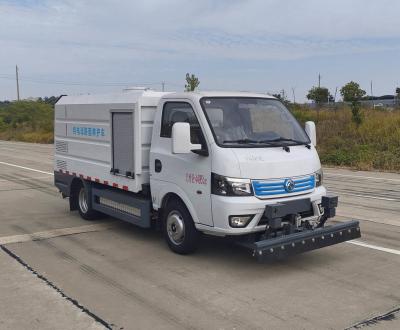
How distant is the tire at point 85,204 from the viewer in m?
8.89

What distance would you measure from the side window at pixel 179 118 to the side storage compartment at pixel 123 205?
3.60 ft

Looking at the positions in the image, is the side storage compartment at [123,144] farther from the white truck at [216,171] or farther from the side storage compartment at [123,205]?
the side storage compartment at [123,205]

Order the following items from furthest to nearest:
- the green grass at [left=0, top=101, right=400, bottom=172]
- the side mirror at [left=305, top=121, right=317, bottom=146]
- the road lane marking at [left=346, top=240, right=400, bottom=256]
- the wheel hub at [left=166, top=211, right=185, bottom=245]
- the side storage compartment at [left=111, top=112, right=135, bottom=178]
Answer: the green grass at [left=0, top=101, right=400, bottom=172] → the side storage compartment at [left=111, top=112, right=135, bottom=178] → the side mirror at [left=305, top=121, right=317, bottom=146] → the road lane marking at [left=346, top=240, right=400, bottom=256] → the wheel hub at [left=166, top=211, right=185, bottom=245]

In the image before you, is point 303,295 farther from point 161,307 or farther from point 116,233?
point 116,233

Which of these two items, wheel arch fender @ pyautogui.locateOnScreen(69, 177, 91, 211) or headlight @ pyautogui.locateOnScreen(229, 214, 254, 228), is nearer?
headlight @ pyautogui.locateOnScreen(229, 214, 254, 228)

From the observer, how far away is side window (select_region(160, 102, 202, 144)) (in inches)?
253

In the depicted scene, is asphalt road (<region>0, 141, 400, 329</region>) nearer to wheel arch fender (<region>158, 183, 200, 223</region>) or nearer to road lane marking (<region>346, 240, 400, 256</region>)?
road lane marking (<region>346, 240, 400, 256</region>)

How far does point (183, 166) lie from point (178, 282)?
4.93ft

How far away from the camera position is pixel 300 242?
5.93 m

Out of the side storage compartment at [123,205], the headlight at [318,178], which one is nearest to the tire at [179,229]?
the side storage compartment at [123,205]

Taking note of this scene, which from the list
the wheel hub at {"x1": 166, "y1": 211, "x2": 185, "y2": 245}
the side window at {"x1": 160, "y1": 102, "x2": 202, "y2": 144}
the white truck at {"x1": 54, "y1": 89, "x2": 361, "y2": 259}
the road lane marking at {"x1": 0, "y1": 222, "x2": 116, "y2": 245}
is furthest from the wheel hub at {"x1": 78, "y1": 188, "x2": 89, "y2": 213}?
the side window at {"x1": 160, "y1": 102, "x2": 202, "y2": 144}

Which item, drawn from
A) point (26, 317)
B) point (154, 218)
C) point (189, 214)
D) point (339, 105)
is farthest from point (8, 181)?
point (339, 105)

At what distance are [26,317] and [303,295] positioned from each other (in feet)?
8.86

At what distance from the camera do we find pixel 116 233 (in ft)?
26.8
